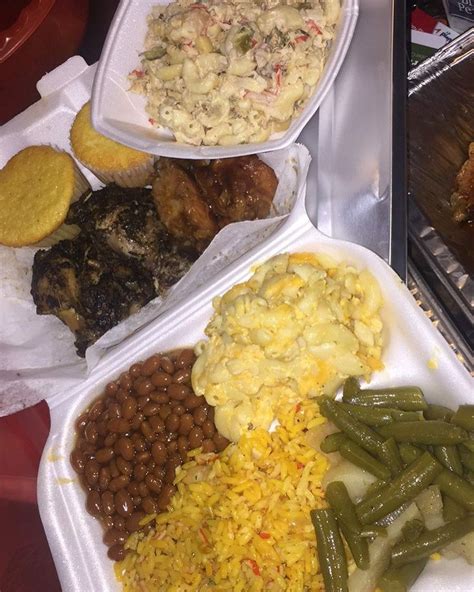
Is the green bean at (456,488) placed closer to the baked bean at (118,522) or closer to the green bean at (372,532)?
the green bean at (372,532)

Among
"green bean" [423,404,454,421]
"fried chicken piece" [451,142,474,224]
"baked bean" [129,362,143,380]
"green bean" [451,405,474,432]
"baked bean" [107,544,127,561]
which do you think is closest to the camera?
"green bean" [451,405,474,432]

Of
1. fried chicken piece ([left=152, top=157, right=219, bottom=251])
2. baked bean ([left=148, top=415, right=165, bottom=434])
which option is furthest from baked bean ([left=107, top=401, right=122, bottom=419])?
fried chicken piece ([left=152, top=157, right=219, bottom=251])

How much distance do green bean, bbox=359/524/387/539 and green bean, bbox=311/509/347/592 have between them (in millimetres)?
81

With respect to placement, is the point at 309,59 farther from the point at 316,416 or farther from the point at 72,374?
the point at 72,374

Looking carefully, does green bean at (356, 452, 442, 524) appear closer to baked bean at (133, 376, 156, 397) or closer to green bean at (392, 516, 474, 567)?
green bean at (392, 516, 474, 567)

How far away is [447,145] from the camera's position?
2.82m

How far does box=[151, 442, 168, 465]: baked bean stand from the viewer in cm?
239

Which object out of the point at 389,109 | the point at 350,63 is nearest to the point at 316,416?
the point at 389,109

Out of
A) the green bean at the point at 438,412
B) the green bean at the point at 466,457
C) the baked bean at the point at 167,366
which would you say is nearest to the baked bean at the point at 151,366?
the baked bean at the point at 167,366

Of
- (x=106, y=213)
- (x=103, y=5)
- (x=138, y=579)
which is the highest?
(x=103, y=5)

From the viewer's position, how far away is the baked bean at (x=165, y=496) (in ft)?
7.68

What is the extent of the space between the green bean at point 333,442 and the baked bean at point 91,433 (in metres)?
0.86

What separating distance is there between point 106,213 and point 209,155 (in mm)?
496

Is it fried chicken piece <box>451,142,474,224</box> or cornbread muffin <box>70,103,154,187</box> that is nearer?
cornbread muffin <box>70,103,154,187</box>
